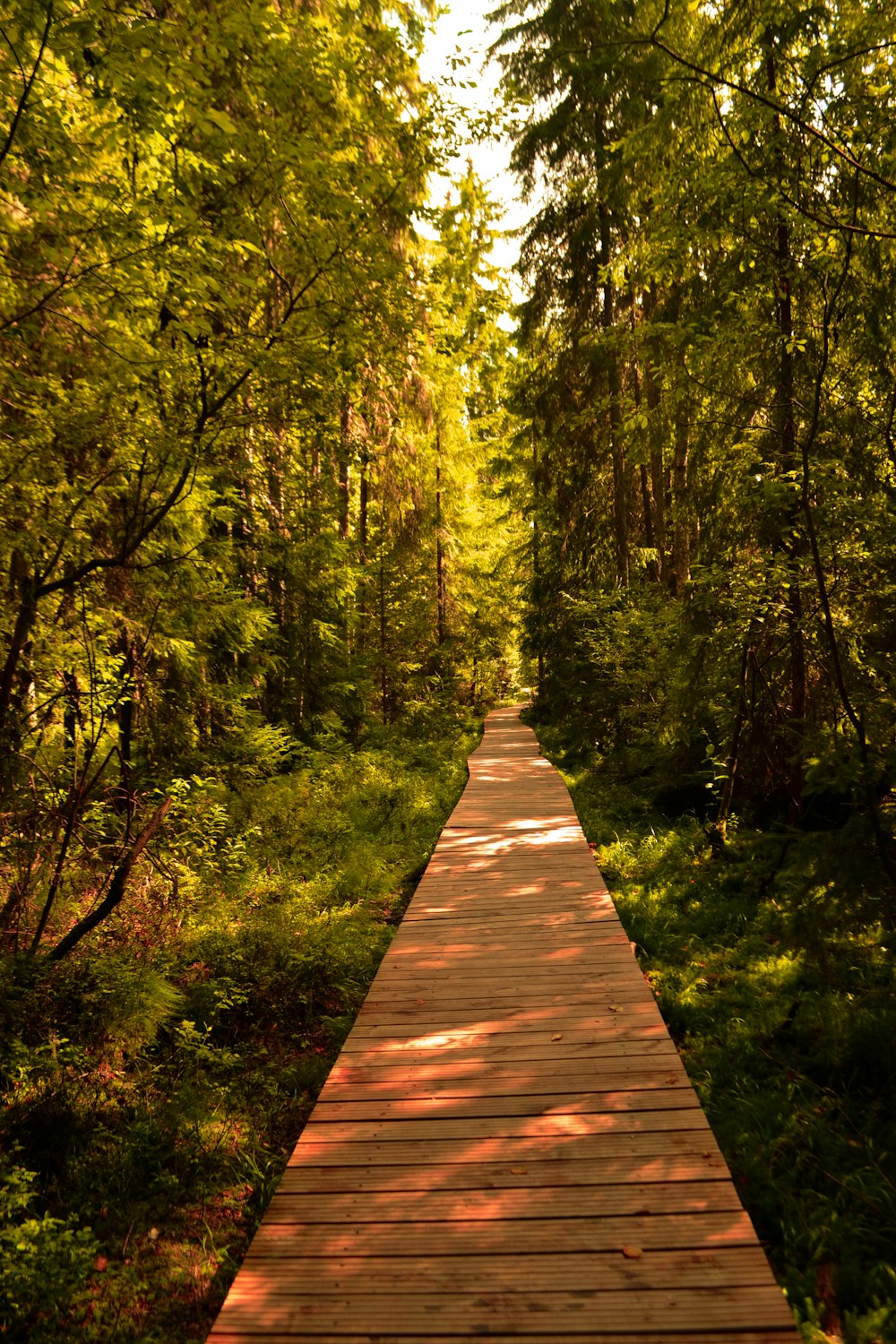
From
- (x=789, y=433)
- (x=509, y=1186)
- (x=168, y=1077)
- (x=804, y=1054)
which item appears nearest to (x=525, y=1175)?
(x=509, y=1186)

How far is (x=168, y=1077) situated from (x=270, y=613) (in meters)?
5.68

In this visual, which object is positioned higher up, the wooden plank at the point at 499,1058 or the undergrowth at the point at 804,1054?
the wooden plank at the point at 499,1058

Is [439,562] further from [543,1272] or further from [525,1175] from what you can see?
[543,1272]

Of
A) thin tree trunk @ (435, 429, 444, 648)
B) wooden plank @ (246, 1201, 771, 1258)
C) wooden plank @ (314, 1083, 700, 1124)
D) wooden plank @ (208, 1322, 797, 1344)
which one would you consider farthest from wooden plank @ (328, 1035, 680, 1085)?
thin tree trunk @ (435, 429, 444, 648)

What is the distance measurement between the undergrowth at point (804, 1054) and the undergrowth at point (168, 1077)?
2.37 metres

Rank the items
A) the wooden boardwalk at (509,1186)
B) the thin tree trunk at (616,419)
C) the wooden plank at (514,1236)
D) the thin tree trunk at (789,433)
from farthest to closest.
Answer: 1. the thin tree trunk at (616,419)
2. the thin tree trunk at (789,433)
3. the wooden plank at (514,1236)
4. the wooden boardwalk at (509,1186)

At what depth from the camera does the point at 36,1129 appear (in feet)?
11.9

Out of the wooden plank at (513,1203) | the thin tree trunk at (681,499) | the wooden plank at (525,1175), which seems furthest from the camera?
the thin tree trunk at (681,499)

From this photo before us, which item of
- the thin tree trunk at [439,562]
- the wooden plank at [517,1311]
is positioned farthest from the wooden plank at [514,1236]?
the thin tree trunk at [439,562]

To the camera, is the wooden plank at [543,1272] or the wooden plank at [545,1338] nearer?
the wooden plank at [545,1338]

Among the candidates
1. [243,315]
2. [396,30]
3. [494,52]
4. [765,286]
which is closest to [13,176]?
[243,315]

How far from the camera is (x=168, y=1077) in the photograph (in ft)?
13.7

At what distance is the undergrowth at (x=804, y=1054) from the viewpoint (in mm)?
2789

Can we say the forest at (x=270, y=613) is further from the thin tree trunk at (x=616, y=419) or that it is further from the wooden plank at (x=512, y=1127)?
the thin tree trunk at (x=616, y=419)
